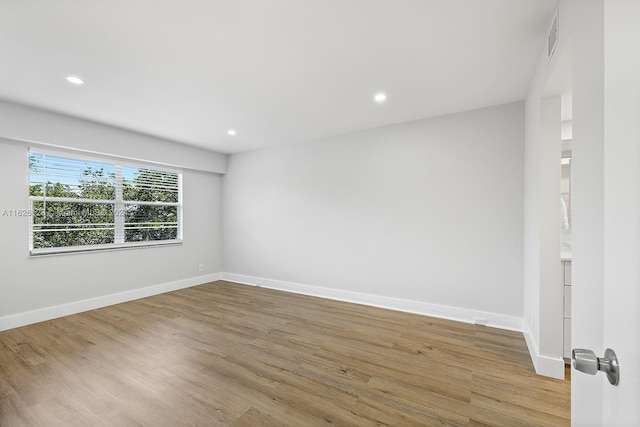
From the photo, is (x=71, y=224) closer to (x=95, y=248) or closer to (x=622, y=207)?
(x=95, y=248)

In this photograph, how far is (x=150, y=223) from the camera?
4617 millimetres

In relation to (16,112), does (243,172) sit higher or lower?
lower

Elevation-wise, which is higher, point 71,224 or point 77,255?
point 71,224

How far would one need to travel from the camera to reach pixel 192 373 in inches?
87.7

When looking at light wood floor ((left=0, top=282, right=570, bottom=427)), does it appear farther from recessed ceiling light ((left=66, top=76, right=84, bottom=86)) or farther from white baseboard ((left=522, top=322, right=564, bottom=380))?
recessed ceiling light ((left=66, top=76, right=84, bottom=86))

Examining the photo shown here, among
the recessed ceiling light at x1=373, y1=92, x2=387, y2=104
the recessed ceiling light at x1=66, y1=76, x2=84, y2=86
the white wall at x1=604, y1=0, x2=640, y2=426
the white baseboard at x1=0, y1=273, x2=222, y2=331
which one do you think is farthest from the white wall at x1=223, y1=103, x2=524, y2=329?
the white wall at x1=604, y1=0, x2=640, y2=426

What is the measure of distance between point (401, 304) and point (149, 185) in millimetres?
4482

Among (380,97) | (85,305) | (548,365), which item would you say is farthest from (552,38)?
(85,305)

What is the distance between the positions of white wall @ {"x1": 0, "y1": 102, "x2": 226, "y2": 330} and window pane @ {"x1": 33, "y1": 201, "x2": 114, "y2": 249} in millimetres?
167

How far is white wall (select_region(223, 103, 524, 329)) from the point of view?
10.4ft

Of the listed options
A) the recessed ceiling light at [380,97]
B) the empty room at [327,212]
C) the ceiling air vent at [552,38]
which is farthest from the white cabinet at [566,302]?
the recessed ceiling light at [380,97]

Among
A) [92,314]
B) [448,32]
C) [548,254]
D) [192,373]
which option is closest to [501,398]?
[548,254]

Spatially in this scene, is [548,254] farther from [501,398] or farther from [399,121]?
[399,121]

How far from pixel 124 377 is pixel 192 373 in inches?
20.5
